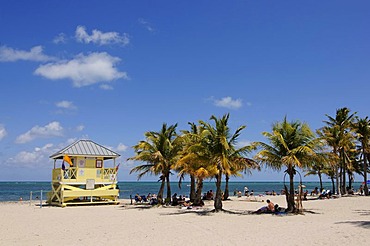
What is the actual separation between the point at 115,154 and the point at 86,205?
4.26 m

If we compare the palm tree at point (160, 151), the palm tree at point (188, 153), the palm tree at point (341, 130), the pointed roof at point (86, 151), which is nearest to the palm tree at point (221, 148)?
the palm tree at point (188, 153)

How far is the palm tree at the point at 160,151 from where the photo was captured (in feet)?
87.3

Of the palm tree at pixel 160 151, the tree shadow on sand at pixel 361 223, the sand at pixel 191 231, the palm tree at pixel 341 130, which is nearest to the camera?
the sand at pixel 191 231

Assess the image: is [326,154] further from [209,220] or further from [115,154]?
[115,154]

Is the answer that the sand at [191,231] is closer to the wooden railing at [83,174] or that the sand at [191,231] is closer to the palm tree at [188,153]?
the palm tree at [188,153]

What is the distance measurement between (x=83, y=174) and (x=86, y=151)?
1.71m

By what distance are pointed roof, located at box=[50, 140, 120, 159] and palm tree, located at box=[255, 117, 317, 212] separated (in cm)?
1310

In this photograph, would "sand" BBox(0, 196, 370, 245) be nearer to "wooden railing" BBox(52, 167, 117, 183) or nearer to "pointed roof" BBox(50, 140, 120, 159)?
"wooden railing" BBox(52, 167, 117, 183)

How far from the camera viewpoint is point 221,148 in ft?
67.8

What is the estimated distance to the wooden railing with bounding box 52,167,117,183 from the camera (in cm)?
2773

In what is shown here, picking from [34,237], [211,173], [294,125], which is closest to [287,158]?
[294,125]

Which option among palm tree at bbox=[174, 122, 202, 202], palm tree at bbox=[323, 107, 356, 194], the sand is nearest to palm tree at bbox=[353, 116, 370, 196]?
palm tree at bbox=[323, 107, 356, 194]

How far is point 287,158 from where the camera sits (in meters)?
19.5

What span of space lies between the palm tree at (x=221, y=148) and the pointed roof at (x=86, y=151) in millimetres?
10814
